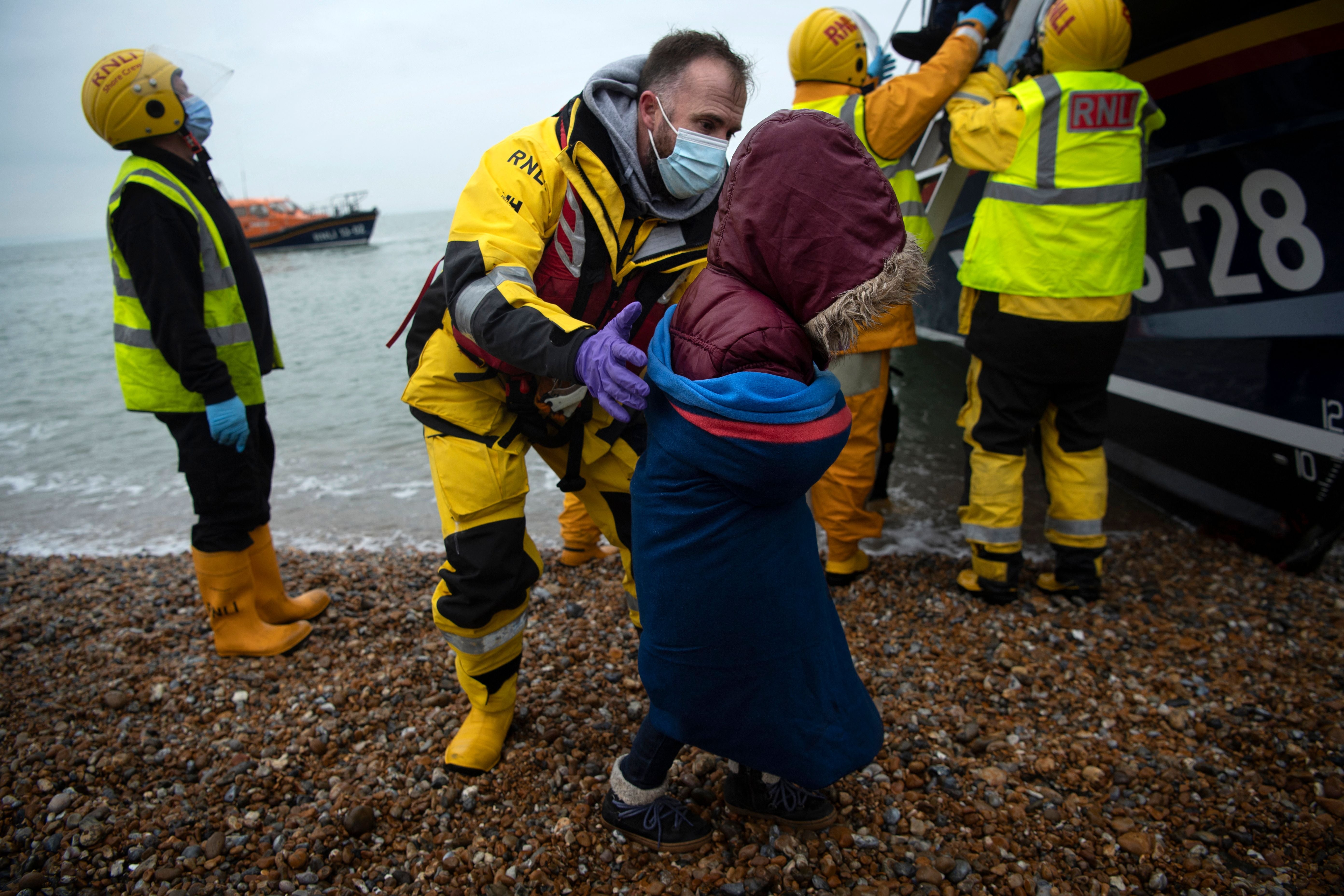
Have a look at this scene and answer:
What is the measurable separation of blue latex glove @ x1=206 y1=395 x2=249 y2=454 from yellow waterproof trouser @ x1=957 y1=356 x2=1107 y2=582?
3.09m

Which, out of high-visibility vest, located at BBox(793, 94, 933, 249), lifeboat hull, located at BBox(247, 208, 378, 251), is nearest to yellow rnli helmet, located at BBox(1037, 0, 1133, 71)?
high-visibility vest, located at BBox(793, 94, 933, 249)

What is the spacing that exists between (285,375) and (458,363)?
10.2m

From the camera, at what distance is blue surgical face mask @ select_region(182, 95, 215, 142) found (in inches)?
115

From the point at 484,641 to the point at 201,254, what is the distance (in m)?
1.94

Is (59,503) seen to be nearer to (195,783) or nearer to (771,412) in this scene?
(195,783)

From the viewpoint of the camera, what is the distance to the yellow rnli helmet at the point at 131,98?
2736 millimetres

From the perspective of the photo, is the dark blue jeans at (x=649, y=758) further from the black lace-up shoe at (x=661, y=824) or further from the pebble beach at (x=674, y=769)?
the pebble beach at (x=674, y=769)

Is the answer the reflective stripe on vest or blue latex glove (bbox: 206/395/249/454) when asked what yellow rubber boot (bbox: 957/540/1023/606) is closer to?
blue latex glove (bbox: 206/395/249/454)

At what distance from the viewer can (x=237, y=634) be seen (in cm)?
307

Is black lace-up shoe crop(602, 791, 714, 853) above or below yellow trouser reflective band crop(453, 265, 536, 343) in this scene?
below

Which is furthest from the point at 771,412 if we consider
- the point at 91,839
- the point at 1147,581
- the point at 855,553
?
the point at 1147,581

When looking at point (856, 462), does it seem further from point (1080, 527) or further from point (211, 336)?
point (211, 336)

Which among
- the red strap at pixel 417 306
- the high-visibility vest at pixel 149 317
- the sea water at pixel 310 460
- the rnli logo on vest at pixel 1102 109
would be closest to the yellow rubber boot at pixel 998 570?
the sea water at pixel 310 460

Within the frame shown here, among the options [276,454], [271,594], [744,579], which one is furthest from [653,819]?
Result: [276,454]
